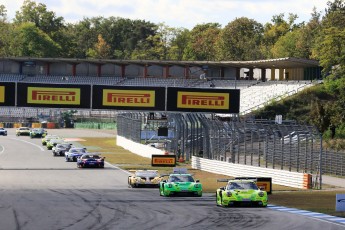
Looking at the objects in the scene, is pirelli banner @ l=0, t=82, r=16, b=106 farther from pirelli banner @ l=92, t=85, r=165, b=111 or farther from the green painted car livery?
the green painted car livery

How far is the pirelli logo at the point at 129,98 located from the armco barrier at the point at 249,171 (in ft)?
18.6

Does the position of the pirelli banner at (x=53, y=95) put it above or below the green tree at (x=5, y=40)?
below

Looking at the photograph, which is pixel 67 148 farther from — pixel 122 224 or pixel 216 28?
pixel 216 28

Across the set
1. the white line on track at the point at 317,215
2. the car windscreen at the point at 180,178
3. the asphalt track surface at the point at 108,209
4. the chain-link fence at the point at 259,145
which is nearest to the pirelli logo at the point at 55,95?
the asphalt track surface at the point at 108,209

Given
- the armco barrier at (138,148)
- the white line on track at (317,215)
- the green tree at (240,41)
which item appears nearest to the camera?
the white line on track at (317,215)

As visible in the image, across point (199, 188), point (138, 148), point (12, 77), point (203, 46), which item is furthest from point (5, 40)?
point (199, 188)

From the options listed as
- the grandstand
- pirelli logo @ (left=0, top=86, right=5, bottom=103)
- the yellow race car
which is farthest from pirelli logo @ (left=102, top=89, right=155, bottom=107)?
the grandstand

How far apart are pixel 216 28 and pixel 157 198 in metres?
156

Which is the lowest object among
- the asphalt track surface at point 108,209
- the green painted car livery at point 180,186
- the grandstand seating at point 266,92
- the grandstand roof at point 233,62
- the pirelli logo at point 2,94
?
the asphalt track surface at point 108,209

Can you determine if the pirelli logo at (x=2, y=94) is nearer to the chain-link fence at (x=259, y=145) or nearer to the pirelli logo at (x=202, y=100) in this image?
the pirelli logo at (x=202, y=100)

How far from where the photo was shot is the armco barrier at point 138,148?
72450mm

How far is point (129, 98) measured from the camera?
5503cm

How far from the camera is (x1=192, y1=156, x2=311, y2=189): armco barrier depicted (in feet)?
150

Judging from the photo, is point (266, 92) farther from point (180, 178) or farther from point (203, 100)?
point (180, 178)
